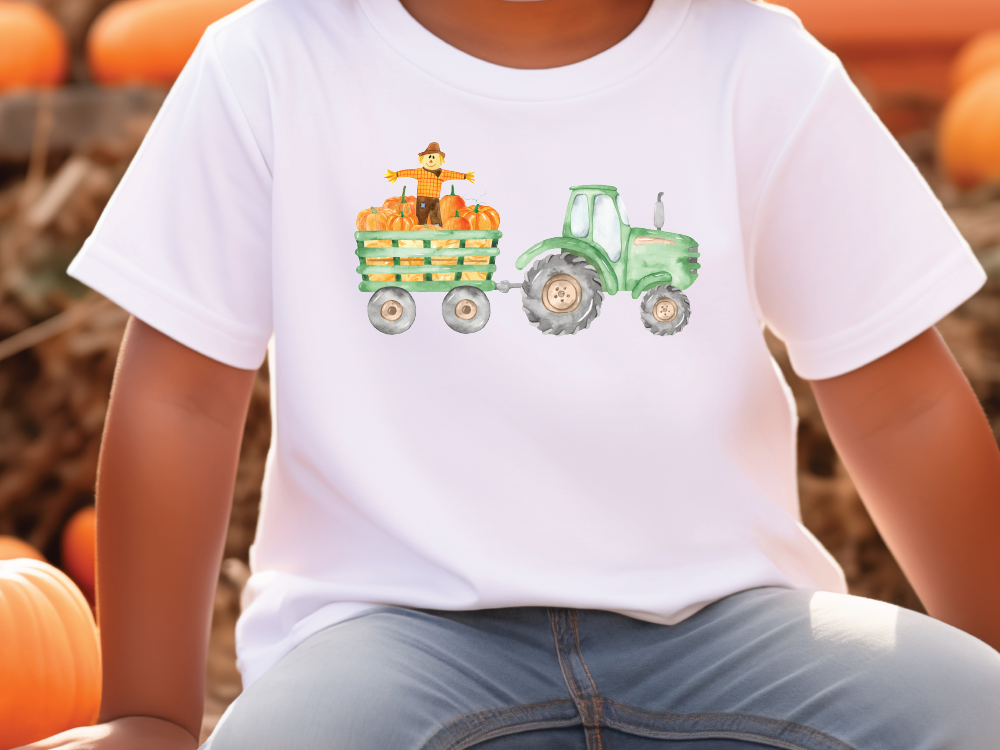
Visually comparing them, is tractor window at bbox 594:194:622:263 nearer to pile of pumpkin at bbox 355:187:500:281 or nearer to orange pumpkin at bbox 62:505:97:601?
pile of pumpkin at bbox 355:187:500:281

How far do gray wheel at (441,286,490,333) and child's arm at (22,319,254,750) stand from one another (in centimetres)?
18

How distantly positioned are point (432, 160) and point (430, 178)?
0.04ft

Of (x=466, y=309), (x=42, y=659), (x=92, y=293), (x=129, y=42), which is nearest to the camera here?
(x=466, y=309)

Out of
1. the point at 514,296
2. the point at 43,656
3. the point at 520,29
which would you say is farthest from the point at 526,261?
the point at 43,656

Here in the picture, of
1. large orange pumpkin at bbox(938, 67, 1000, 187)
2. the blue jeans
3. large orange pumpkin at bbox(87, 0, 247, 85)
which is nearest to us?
the blue jeans

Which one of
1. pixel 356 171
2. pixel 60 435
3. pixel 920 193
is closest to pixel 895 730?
pixel 920 193

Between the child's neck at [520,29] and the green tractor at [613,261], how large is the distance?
0.11 metres

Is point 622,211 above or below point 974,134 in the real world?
below

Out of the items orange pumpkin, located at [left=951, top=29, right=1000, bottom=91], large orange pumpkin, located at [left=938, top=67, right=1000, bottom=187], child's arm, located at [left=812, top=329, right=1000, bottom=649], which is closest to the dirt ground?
large orange pumpkin, located at [left=938, top=67, right=1000, bottom=187]

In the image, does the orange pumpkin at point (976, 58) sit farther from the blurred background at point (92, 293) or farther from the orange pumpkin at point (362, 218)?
the orange pumpkin at point (362, 218)

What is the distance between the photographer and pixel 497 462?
803 millimetres

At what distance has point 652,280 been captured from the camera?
833mm

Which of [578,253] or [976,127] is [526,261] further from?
[976,127]

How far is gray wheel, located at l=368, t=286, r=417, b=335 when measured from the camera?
816 millimetres
